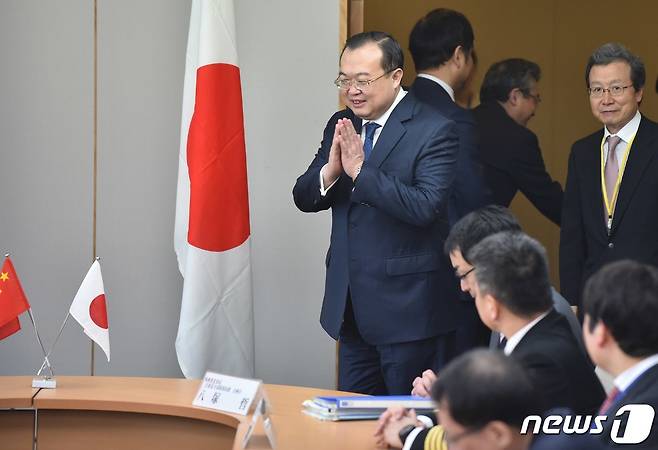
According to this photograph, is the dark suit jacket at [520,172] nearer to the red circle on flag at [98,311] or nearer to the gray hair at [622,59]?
the gray hair at [622,59]

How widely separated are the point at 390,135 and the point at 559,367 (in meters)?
1.43

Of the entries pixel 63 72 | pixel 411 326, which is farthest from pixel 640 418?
pixel 63 72

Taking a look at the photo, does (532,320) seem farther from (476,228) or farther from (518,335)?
(476,228)

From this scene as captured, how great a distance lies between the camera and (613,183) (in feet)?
14.3

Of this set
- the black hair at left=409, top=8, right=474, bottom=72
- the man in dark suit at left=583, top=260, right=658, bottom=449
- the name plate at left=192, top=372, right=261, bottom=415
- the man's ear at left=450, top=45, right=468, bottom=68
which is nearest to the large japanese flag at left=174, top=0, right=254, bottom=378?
the black hair at left=409, top=8, right=474, bottom=72

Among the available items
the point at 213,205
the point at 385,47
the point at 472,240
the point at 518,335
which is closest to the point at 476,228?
the point at 472,240

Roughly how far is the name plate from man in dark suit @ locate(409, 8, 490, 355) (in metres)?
1.40

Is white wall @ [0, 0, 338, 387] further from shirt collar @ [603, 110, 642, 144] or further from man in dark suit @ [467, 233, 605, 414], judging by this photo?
man in dark suit @ [467, 233, 605, 414]

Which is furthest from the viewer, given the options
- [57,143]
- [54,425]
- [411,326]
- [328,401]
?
[57,143]

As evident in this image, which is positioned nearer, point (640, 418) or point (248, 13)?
point (640, 418)

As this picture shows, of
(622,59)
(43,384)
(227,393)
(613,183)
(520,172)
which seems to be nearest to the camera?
(227,393)

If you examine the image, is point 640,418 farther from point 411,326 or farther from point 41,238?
point 41,238

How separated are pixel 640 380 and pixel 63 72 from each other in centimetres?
362

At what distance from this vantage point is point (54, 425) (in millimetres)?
3457
